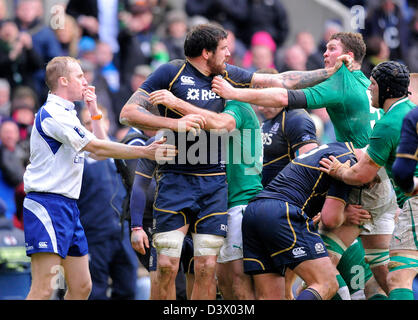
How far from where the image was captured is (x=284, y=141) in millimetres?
7699

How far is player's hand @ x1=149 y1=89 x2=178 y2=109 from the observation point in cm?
635

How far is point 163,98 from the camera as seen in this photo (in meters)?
6.36

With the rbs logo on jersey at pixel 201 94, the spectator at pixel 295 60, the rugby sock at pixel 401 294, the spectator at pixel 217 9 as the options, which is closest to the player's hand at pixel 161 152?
the rbs logo on jersey at pixel 201 94

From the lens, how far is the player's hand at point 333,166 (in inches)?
251

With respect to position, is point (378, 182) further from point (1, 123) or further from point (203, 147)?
point (1, 123)

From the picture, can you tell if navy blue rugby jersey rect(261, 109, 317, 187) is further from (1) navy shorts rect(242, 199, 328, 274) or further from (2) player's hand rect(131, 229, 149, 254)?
(2) player's hand rect(131, 229, 149, 254)

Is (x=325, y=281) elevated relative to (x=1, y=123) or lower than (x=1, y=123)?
lower

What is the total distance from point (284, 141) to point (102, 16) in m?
6.24

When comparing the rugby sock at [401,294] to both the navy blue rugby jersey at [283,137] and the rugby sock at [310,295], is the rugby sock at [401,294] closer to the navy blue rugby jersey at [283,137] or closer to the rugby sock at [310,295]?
A: the rugby sock at [310,295]

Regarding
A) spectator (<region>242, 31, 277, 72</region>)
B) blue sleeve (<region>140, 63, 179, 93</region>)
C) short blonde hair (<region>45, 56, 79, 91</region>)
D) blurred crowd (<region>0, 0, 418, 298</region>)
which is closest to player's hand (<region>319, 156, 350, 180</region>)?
blue sleeve (<region>140, 63, 179, 93</region>)

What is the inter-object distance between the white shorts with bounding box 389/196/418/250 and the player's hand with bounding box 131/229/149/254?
2.33m
